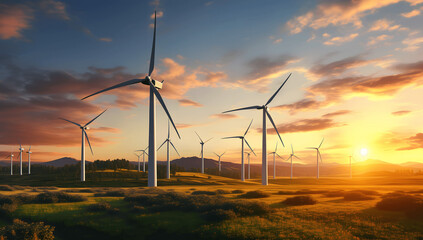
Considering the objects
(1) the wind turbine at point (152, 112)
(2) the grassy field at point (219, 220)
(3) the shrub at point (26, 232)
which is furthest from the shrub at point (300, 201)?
(3) the shrub at point (26, 232)

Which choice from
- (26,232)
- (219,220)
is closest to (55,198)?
(26,232)

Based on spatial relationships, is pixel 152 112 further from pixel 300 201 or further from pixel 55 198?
pixel 300 201

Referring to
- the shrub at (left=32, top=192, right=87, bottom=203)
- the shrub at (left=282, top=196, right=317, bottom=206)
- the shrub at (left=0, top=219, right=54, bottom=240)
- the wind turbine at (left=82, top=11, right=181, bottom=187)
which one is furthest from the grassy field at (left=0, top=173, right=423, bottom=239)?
the wind turbine at (left=82, top=11, right=181, bottom=187)

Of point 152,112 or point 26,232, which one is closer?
point 26,232

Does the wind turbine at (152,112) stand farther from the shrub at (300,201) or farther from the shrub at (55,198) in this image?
the shrub at (300,201)

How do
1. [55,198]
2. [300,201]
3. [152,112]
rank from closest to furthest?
[300,201] → [55,198] → [152,112]

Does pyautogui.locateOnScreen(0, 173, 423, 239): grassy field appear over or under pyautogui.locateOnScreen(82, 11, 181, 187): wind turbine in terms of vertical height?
under

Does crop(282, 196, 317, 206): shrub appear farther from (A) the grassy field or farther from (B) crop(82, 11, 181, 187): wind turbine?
(B) crop(82, 11, 181, 187): wind turbine

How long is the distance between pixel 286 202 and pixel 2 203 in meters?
43.0

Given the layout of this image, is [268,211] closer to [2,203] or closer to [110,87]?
[2,203]

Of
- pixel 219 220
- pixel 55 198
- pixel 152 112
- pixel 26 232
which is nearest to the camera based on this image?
pixel 26 232

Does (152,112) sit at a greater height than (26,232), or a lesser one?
greater

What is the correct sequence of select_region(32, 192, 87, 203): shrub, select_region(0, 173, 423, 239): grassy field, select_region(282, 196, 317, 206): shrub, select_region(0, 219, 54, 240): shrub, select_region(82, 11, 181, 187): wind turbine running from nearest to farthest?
1. select_region(0, 173, 423, 239): grassy field
2. select_region(0, 219, 54, 240): shrub
3. select_region(282, 196, 317, 206): shrub
4. select_region(32, 192, 87, 203): shrub
5. select_region(82, 11, 181, 187): wind turbine

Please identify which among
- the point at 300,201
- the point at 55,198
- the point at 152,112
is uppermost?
the point at 152,112
